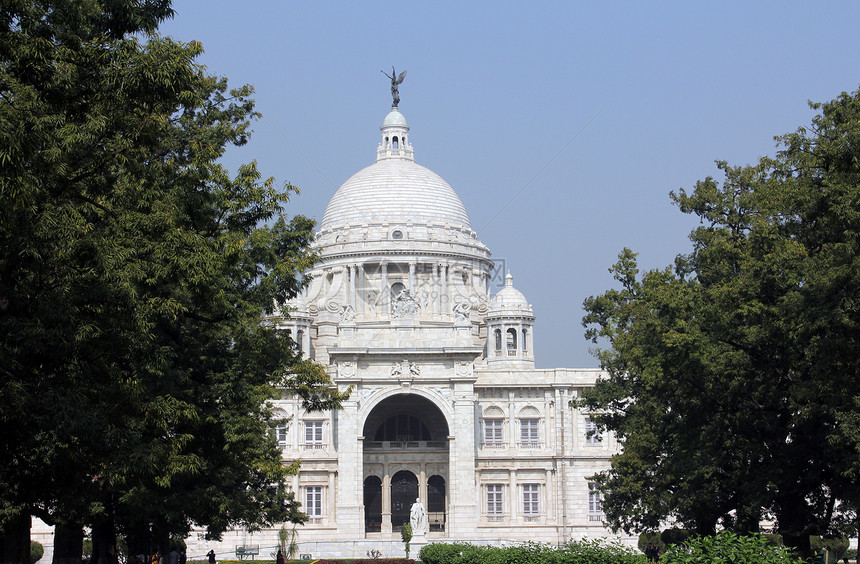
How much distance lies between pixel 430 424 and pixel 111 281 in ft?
224

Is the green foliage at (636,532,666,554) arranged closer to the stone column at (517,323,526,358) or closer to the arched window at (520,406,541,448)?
the arched window at (520,406,541,448)

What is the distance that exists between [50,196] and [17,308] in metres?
2.30

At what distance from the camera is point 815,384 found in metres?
34.7

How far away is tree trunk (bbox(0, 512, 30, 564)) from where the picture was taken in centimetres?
3262

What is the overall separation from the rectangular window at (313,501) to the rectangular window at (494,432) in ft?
41.6

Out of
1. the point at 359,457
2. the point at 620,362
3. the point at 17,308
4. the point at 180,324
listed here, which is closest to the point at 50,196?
the point at 17,308

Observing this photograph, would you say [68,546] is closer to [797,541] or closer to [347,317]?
[797,541]

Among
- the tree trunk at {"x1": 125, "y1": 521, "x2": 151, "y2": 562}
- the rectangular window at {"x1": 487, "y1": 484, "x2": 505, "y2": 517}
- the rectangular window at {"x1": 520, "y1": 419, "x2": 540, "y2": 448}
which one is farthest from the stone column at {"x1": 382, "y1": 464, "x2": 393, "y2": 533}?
the tree trunk at {"x1": 125, "y1": 521, "x2": 151, "y2": 562}

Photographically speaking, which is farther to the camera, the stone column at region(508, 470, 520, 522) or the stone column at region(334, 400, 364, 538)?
the stone column at region(508, 470, 520, 522)

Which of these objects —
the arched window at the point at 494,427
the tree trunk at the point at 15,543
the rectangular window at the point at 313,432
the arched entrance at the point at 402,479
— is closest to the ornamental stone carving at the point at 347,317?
the arched entrance at the point at 402,479

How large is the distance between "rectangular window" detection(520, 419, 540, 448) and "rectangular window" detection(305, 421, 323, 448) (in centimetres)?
1468

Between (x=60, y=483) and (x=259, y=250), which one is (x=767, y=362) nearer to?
(x=259, y=250)

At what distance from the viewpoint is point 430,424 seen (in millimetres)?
90750

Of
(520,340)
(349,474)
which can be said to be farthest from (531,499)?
(520,340)
